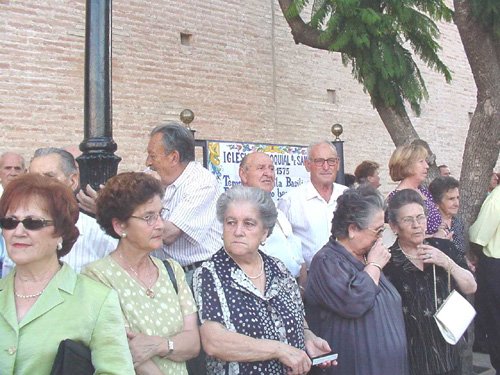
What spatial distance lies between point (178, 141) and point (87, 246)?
2.76ft

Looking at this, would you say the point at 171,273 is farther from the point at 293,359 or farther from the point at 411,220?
the point at 411,220

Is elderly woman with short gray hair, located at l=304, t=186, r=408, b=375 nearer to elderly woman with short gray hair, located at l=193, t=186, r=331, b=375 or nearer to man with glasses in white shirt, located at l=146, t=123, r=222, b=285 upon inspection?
elderly woman with short gray hair, located at l=193, t=186, r=331, b=375

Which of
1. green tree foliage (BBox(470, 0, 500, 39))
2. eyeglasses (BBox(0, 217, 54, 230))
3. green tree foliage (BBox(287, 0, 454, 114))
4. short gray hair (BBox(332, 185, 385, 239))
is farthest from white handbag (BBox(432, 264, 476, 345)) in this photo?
green tree foliage (BBox(470, 0, 500, 39))

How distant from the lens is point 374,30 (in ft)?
22.1

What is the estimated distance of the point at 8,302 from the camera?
2.40 meters

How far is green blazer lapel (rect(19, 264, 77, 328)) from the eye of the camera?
234 centimetres

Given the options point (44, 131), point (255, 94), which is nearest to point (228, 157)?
point (44, 131)

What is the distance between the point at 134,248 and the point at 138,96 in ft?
20.0

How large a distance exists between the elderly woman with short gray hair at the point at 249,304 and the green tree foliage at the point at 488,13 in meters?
4.27

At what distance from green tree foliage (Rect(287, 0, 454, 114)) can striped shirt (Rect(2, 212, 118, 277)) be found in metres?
4.11

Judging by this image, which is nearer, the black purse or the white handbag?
the black purse

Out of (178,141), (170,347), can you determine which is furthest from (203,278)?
(178,141)

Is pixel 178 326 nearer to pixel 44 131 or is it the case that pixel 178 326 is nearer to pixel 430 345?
pixel 430 345

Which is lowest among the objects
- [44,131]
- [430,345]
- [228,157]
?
[430,345]
